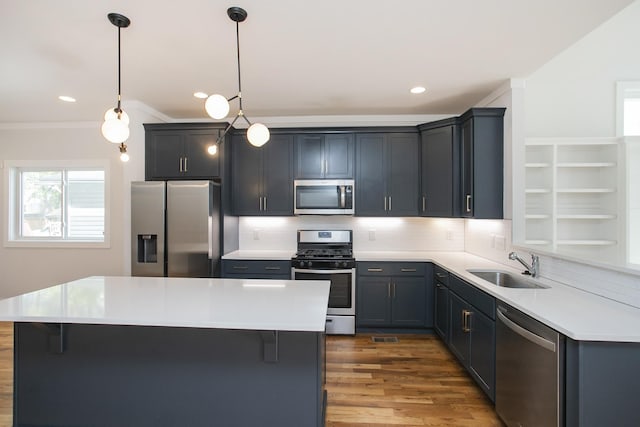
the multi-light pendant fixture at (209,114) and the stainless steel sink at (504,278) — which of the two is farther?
the stainless steel sink at (504,278)

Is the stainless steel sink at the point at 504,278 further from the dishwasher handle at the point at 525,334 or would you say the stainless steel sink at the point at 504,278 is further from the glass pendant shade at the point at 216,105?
the glass pendant shade at the point at 216,105

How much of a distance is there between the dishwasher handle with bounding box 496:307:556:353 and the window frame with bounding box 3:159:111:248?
459 centimetres

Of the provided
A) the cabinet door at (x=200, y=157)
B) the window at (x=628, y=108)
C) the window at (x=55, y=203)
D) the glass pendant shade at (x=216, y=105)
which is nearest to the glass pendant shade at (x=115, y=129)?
the glass pendant shade at (x=216, y=105)

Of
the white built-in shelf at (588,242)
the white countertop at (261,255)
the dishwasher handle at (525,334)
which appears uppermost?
the white built-in shelf at (588,242)

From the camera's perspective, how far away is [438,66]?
8.48ft

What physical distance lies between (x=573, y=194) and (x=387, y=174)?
1.94 m

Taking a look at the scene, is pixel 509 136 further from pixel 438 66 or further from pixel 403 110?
pixel 403 110

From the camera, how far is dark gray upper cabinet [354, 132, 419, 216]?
370 cm

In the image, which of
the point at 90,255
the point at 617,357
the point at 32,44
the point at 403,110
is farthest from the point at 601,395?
the point at 90,255

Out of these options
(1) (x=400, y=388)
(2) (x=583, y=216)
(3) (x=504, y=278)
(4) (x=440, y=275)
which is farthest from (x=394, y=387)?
(2) (x=583, y=216)

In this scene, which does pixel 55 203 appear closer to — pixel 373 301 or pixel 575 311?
pixel 373 301

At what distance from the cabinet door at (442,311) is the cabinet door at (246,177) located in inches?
89.6

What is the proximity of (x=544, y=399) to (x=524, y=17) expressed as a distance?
87.8 inches

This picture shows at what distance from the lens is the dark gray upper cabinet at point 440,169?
328 centimetres
